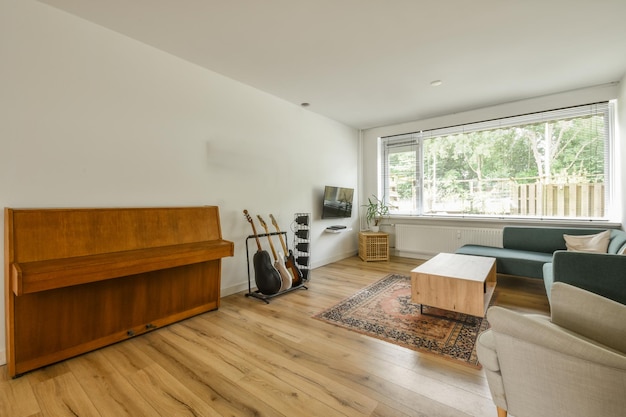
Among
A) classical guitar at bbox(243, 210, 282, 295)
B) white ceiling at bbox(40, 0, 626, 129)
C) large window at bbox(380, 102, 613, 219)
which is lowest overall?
classical guitar at bbox(243, 210, 282, 295)

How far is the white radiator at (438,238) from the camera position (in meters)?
4.68

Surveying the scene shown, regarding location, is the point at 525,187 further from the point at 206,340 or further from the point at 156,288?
the point at 156,288

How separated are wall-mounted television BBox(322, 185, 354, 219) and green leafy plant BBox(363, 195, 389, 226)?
51 centimetres

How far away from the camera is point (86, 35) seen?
2441mm

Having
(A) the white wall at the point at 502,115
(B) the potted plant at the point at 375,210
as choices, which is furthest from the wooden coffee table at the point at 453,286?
(B) the potted plant at the point at 375,210

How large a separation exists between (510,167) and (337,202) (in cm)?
286

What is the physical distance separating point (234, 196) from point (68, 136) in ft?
5.50

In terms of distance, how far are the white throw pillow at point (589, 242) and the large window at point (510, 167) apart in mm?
849

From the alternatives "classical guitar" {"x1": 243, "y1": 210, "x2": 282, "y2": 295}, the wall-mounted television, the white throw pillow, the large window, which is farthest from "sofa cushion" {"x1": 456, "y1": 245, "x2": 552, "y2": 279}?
"classical guitar" {"x1": 243, "y1": 210, "x2": 282, "y2": 295}

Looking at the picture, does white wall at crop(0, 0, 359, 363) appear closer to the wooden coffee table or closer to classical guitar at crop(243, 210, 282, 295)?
classical guitar at crop(243, 210, 282, 295)

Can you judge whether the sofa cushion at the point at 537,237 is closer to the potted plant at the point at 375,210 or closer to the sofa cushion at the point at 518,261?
the sofa cushion at the point at 518,261

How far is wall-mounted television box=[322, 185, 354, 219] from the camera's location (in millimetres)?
4957

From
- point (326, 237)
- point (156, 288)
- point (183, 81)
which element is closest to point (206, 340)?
point (156, 288)

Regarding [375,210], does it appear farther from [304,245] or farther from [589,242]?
[589,242]
